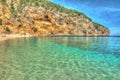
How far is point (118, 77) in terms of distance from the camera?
2539cm

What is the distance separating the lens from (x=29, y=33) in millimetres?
181250

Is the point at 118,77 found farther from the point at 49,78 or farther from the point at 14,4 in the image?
the point at 14,4

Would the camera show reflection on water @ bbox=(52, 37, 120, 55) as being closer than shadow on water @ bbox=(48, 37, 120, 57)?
No

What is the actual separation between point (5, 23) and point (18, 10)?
40969 mm

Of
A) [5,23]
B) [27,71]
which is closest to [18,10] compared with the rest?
[5,23]

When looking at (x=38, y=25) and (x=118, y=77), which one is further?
(x=38, y=25)

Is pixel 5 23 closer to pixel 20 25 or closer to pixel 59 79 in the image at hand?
pixel 20 25

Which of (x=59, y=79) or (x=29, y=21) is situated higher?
(x=29, y=21)

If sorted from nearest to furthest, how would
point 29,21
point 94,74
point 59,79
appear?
point 59,79 → point 94,74 → point 29,21

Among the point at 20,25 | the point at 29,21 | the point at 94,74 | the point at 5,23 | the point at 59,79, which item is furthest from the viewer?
the point at 29,21

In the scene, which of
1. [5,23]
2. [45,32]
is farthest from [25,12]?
[5,23]

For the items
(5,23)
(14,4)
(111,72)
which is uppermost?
(14,4)

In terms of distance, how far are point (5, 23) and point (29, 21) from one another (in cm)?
3364

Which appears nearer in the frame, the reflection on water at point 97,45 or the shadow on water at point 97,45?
the shadow on water at point 97,45
